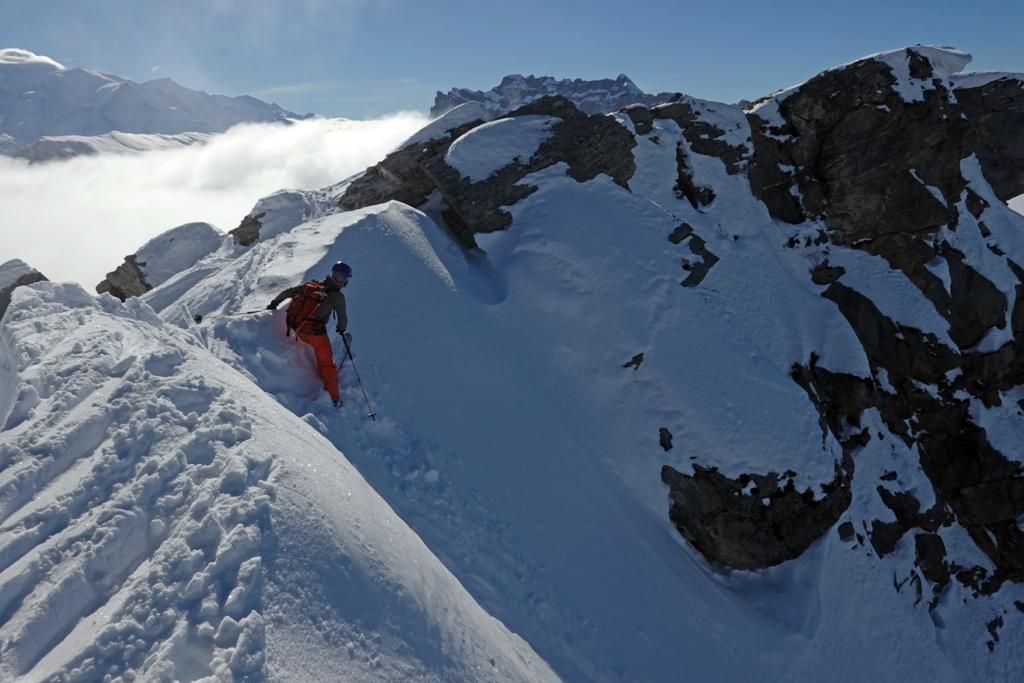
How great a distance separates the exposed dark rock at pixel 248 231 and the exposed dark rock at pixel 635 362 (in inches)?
812

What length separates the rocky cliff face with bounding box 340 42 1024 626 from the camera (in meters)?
20.5

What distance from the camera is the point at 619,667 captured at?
10844 mm

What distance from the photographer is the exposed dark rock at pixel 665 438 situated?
52.0 feet

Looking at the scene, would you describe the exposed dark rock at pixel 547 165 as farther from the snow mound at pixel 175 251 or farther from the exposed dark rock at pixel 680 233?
the snow mound at pixel 175 251

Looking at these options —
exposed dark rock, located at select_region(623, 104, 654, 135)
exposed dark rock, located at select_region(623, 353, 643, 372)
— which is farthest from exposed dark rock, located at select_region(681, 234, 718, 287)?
exposed dark rock, located at select_region(623, 104, 654, 135)

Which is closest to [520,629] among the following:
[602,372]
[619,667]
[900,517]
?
[619,667]

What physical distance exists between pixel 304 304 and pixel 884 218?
23.1m

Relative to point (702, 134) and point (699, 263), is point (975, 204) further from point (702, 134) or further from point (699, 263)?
point (699, 263)

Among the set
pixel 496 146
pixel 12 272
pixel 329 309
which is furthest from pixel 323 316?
pixel 12 272

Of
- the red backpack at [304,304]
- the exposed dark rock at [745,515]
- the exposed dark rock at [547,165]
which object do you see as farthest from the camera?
the exposed dark rock at [547,165]

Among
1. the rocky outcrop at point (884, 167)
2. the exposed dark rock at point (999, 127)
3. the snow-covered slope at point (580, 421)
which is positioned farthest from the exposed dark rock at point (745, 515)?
the exposed dark rock at point (999, 127)

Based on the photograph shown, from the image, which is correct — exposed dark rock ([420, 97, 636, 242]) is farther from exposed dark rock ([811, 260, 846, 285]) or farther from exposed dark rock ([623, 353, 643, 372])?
exposed dark rock ([811, 260, 846, 285])

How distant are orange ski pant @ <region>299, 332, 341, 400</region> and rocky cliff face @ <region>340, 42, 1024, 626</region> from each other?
10.2 metres

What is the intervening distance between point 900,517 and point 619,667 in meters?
12.8
